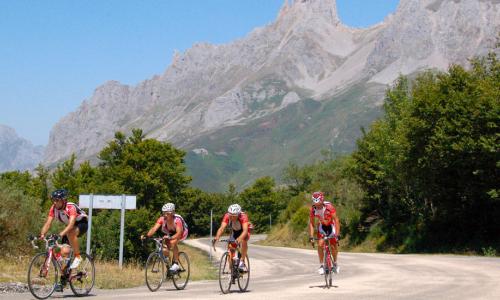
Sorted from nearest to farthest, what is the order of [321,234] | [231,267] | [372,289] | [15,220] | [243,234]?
[231,267], [243,234], [372,289], [321,234], [15,220]

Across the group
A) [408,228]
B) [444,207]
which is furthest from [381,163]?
[444,207]

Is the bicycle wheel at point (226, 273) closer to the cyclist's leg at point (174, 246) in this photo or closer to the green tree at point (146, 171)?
the cyclist's leg at point (174, 246)

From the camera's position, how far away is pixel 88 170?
3118 inches

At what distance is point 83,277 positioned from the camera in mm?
13969

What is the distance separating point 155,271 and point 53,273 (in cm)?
288

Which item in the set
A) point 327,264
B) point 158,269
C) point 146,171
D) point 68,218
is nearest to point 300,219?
point 146,171

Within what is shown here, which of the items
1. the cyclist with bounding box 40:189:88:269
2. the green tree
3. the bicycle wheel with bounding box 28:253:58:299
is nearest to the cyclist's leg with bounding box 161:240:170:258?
the cyclist with bounding box 40:189:88:269

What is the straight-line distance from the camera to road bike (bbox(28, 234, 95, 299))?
13039 mm

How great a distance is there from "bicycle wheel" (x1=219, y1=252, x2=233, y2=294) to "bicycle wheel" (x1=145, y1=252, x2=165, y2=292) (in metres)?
1.55

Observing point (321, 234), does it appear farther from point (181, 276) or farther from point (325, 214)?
point (181, 276)

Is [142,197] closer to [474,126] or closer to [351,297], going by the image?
[474,126]

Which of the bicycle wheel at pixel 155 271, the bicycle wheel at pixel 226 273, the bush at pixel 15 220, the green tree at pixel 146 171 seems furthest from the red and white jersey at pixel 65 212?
the green tree at pixel 146 171

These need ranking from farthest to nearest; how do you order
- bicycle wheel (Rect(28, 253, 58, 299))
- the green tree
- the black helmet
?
the green tree
the black helmet
bicycle wheel (Rect(28, 253, 58, 299))

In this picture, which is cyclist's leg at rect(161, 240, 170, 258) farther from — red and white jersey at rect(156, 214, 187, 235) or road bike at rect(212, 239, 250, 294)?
road bike at rect(212, 239, 250, 294)
